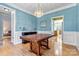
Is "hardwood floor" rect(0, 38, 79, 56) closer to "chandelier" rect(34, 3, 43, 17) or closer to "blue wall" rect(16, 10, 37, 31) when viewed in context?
"blue wall" rect(16, 10, 37, 31)

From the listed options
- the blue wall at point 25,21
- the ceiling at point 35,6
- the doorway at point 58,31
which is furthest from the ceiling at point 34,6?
the doorway at point 58,31

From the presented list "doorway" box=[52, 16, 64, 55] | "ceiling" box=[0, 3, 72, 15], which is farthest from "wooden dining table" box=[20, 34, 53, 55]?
"ceiling" box=[0, 3, 72, 15]

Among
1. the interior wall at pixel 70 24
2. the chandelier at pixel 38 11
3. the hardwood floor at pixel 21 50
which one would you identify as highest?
the chandelier at pixel 38 11

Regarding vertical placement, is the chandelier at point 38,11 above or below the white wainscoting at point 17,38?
above

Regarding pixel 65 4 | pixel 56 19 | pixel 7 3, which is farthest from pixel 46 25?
pixel 7 3

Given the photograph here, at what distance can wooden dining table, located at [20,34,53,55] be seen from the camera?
191 cm

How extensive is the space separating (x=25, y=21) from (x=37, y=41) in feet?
1.47

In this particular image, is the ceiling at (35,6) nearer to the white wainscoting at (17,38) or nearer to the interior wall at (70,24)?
Result: the interior wall at (70,24)

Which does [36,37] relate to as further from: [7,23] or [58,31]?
[7,23]

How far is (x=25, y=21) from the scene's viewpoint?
1.95 meters

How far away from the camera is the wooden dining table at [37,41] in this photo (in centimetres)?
191

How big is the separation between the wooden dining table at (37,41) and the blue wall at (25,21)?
156 mm

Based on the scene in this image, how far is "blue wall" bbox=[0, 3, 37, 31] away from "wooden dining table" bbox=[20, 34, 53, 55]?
0.16 metres

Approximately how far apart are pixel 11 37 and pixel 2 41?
180 millimetres
